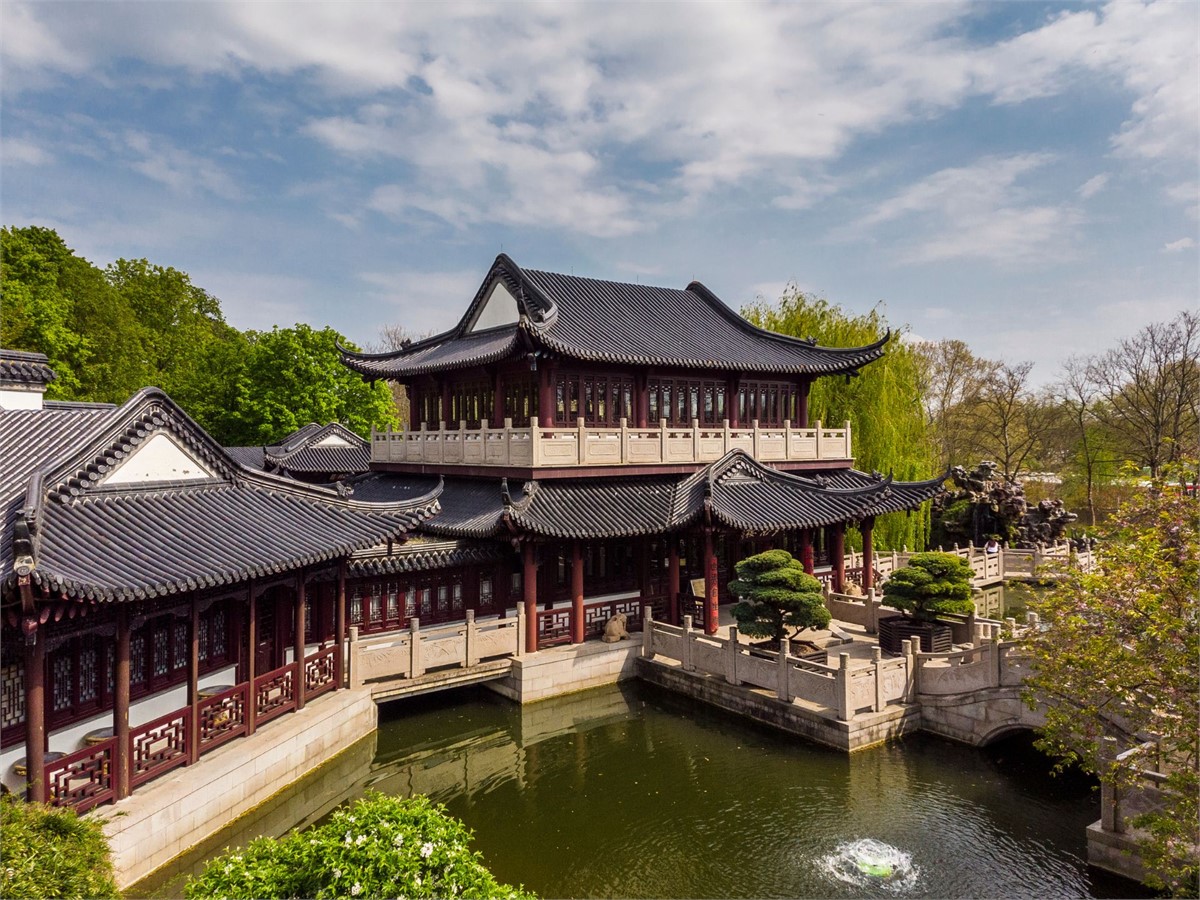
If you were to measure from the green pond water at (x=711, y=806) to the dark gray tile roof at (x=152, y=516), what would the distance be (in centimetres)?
298

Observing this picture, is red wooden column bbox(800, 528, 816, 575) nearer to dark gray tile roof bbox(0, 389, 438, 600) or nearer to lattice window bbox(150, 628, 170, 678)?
dark gray tile roof bbox(0, 389, 438, 600)

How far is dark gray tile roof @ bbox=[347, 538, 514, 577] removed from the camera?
1369cm

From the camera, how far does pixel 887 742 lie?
11.3 m

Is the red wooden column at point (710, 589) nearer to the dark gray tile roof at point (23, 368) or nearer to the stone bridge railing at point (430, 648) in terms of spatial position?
the stone bridge railing at point (430, 648)

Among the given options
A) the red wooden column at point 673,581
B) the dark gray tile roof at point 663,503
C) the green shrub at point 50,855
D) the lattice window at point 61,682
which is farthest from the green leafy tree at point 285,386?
the green shrub at point 50,855

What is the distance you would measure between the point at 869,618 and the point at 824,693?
212 inches

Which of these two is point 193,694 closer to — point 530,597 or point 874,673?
point 530,597

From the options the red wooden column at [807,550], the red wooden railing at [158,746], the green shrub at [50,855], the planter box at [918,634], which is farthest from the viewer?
the red wooden column at [807,550]

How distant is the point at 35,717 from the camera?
7.30 m

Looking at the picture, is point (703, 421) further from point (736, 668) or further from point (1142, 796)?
point (1142, 796)

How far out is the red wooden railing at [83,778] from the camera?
7426 mm

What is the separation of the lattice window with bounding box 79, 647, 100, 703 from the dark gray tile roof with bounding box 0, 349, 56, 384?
3451 mm

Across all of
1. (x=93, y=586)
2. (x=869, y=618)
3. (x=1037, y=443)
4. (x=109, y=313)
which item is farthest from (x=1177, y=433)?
(x=109, y=313)

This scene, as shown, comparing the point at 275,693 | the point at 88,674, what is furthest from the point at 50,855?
the point at 275,693
